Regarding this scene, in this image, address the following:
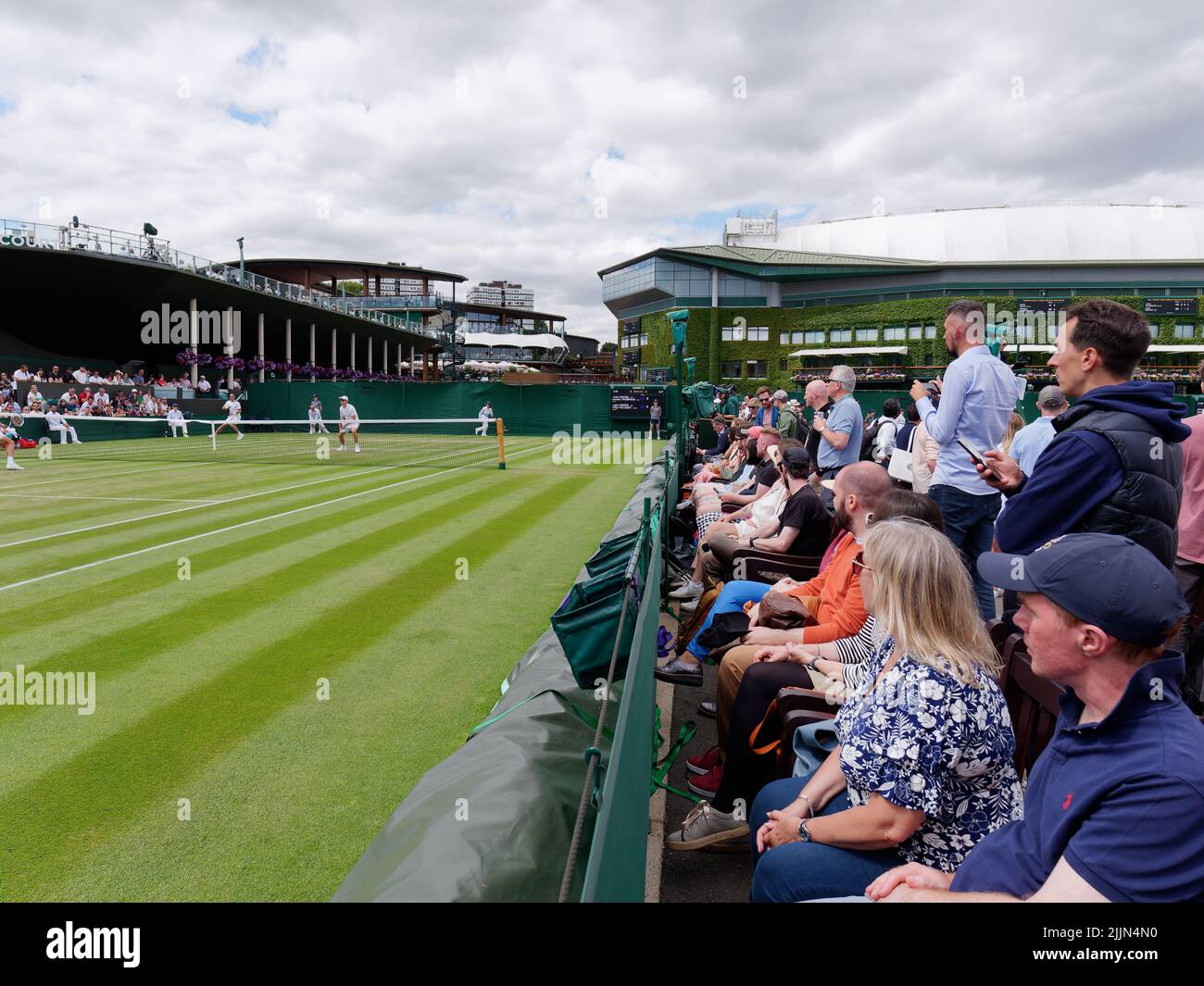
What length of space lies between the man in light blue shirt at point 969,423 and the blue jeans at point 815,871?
11.8 feet

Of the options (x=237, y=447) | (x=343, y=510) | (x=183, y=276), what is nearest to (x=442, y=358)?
(x=183, y=276)

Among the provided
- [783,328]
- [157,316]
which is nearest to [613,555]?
[157,316]

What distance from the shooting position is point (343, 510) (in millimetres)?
14750

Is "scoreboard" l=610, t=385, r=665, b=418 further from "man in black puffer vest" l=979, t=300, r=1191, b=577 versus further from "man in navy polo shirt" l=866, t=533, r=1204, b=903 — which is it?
"man in navy polo shirt" l=866, t=533, r=1204, b=903

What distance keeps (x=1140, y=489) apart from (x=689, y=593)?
543cm

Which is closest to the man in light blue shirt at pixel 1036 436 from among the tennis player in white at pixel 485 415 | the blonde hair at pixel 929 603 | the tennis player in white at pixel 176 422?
the blonde hair at pixel 929 603

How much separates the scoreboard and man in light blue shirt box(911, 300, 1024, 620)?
33.6 metres

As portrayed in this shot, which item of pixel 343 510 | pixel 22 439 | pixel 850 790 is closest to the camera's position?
pixel 850 790

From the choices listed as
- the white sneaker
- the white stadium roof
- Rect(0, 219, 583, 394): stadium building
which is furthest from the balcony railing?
the white stadium roof

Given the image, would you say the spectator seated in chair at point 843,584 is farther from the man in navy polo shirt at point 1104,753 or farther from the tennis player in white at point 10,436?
the tennis player in white at point 10,436

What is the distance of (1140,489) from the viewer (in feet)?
10.9

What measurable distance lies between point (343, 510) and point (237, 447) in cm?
1797

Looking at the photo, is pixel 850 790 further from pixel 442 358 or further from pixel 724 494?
pixel 442 358

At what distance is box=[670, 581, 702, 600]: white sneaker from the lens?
27.6 ft
